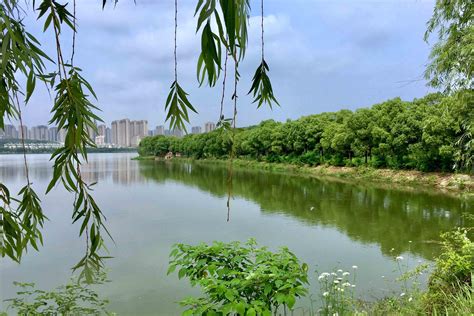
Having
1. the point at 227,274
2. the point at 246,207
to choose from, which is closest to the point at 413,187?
the point at 246,207

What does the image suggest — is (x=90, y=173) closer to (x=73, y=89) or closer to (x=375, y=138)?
(x=375, y=138)

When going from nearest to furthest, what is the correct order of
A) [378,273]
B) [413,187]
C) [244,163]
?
[378,273]
[413,187]
[244,163]

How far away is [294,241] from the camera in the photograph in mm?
7582

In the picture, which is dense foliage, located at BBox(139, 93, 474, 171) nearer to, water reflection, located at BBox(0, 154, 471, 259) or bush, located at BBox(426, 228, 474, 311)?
water reflection, located at BBox(0, 154, 471, 259)

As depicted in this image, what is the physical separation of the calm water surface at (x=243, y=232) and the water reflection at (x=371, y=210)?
0.03m

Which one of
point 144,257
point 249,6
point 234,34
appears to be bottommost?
point 144,257

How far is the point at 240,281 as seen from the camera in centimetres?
217

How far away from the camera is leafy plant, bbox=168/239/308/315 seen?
6.38ft

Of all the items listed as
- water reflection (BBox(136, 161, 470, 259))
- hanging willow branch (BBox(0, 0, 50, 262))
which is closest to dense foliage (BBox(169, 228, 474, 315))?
hanging willow branch (BBox(0, 0, 50, 262))

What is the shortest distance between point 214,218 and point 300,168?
54.2 ft

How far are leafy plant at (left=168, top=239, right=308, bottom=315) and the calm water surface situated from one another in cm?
237

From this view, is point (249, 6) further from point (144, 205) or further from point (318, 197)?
point (318, 197)

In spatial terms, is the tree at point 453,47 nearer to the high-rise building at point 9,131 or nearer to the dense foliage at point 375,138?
the high-rise building at point 9,131

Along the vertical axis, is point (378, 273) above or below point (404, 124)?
below
